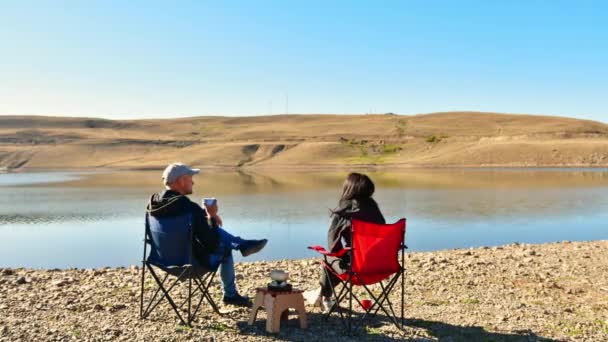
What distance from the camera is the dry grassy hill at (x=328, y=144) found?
70688 mm

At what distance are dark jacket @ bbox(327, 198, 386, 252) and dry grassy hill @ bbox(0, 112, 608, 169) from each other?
64941 millimetres

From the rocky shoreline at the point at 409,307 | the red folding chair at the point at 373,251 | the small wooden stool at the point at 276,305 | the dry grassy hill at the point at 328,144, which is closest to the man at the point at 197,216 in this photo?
the small wooden stool at the point at 276,305

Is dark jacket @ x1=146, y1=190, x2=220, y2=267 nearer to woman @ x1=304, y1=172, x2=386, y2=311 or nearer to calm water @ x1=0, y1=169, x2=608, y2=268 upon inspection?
woman @ x1=304, y1=172, x2=386, y2=311

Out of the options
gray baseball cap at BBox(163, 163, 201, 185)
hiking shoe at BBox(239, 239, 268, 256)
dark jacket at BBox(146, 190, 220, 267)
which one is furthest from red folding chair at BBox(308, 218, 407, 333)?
gray baseball cap at BBox(163, 163, 201, 185)

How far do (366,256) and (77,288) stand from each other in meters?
4.09

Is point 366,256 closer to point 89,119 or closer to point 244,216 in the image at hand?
point 244,216

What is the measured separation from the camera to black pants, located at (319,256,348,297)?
591 centimetres

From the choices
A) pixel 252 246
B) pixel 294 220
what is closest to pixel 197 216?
pixel 252 246

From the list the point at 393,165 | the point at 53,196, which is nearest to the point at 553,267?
the point at 53,196

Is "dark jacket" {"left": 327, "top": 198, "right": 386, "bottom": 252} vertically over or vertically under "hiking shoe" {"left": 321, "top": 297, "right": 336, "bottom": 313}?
over

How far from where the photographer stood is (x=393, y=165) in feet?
237

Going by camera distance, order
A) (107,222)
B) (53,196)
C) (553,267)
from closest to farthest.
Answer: (553,267)
(107,222)
(53,196)

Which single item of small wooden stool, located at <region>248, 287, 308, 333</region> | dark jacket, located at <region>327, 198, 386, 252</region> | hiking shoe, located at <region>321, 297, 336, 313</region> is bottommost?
hiking shoe, located at <region>321, 297, 336, 313</region>

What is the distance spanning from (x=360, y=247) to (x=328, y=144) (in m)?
84.6
